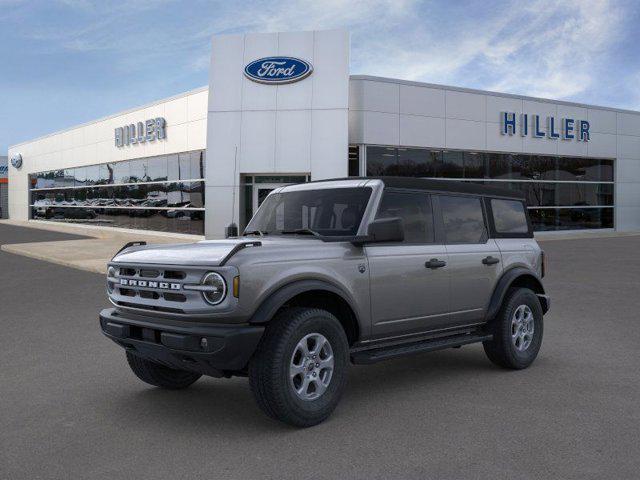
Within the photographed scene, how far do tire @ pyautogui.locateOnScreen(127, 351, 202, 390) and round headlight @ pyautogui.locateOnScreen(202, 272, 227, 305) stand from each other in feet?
4.67

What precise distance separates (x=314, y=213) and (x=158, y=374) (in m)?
1.91

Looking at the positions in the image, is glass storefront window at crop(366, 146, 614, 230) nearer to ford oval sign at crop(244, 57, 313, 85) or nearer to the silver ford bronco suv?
ford oval sign at crop(244, 57, 313, 85)

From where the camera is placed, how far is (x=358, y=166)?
80.8 ft

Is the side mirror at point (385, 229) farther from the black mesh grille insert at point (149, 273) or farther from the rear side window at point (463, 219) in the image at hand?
the black mesh grille insert at point (149, 273)

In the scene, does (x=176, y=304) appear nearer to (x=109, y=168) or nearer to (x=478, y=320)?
(x=478, y=320)

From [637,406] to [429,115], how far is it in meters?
21.9

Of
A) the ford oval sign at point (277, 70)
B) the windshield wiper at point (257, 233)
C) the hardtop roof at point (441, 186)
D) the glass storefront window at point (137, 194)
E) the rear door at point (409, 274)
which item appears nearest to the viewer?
the rear door at point (409, 274)

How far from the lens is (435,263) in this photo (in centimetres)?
567

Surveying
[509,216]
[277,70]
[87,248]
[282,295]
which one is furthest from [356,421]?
[87,248]

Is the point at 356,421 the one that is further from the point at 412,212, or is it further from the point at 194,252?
the point at 412,212

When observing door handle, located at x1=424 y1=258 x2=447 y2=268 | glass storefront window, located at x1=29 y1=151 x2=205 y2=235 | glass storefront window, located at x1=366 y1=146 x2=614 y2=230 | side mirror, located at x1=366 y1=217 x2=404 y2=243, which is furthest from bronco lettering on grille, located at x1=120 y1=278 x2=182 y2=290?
glass storefront window, located at x1=29 y1=151 x2=205 y2=235

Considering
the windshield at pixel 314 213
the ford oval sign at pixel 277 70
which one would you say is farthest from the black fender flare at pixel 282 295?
the ford oval sign at pixel 277 70

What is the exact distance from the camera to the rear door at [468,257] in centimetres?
589

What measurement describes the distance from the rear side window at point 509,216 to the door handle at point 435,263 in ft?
3.71
